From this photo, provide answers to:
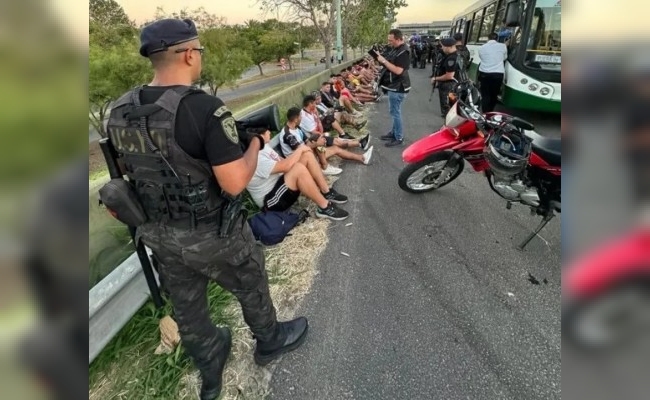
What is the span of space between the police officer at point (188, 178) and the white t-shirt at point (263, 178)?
151cm

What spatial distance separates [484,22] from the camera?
28.6 ft

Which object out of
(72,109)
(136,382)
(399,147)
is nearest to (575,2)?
(72,109)

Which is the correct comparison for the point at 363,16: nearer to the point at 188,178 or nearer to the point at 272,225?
the point at 272,225

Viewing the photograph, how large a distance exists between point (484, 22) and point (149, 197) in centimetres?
962

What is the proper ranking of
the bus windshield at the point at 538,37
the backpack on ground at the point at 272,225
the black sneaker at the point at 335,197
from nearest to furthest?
the backpack on ground at the point at 272,225, the black sneaker at the point at 335,197, the bus windshield at the point at 538,37

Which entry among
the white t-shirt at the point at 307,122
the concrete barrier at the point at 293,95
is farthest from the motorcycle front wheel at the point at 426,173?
the concrete barrier at the point at 293,95

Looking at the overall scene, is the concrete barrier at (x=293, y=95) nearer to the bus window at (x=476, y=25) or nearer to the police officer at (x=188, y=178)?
the police officer at (x=188, y=178)

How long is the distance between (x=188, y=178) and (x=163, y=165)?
0.34ft

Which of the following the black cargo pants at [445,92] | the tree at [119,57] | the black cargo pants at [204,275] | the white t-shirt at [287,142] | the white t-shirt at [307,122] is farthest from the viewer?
the tree at [119,57]

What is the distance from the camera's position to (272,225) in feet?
10.4

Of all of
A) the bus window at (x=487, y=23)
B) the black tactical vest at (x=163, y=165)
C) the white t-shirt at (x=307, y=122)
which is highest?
the black tactical vest at (x=163, y=165)

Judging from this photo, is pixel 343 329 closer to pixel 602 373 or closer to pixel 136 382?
pixel 136 382

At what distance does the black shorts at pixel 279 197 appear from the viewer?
10.9 feet

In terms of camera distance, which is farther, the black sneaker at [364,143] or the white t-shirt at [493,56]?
the white t-shirt at [493,56]
